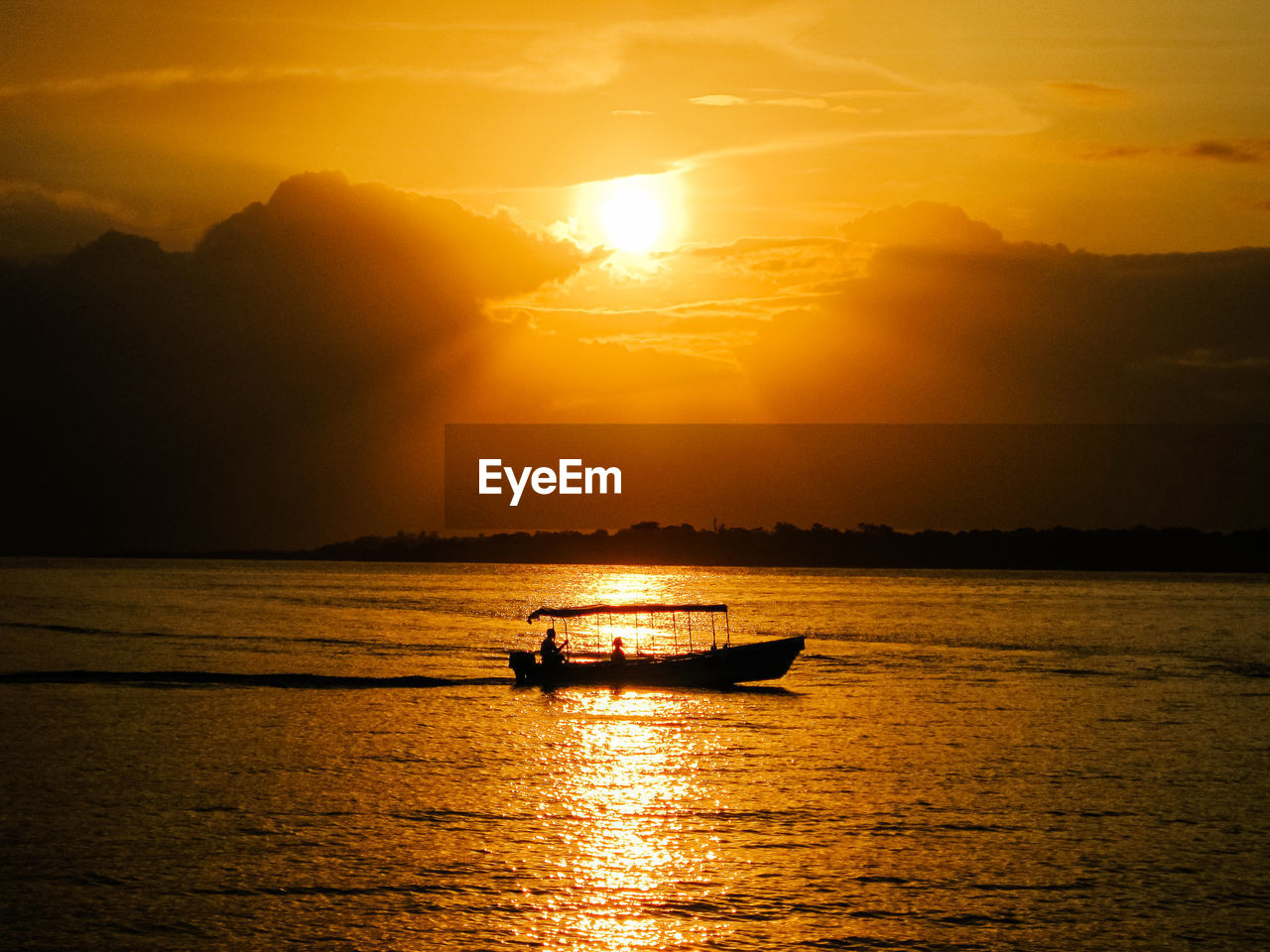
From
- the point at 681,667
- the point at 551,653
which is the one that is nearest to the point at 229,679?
the point at 551,653

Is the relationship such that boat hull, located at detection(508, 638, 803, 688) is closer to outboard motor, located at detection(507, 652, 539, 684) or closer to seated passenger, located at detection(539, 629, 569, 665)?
seated passenger, located at detection(539, 629, 569, 665)

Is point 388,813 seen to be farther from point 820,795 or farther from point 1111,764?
point 1111,764

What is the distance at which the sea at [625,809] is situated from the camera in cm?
2477

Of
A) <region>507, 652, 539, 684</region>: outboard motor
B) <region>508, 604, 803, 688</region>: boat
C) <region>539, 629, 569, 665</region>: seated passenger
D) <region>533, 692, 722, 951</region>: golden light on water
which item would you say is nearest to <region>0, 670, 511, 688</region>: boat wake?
<region>507, 652, 539, 684</region>: outboard motor

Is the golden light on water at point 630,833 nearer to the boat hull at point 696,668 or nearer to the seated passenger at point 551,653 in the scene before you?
the boat hull at point 696,668

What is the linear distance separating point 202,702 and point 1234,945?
45629 mm

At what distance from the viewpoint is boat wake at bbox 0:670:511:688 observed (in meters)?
64.4

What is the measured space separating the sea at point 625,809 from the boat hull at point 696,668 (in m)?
1.19

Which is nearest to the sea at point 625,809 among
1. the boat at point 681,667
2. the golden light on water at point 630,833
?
the golden light on water at point 630,833

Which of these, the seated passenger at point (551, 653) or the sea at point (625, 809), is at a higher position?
the seated passenger at point (551, 653)

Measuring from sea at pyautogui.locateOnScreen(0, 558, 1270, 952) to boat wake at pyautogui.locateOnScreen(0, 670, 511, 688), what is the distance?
44cm

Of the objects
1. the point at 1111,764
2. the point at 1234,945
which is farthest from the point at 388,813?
the point at 1111,764

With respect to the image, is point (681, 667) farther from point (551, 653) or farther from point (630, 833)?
point (630, 833)

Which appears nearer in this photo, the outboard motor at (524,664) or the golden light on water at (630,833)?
the golden light on water at (630,833)
